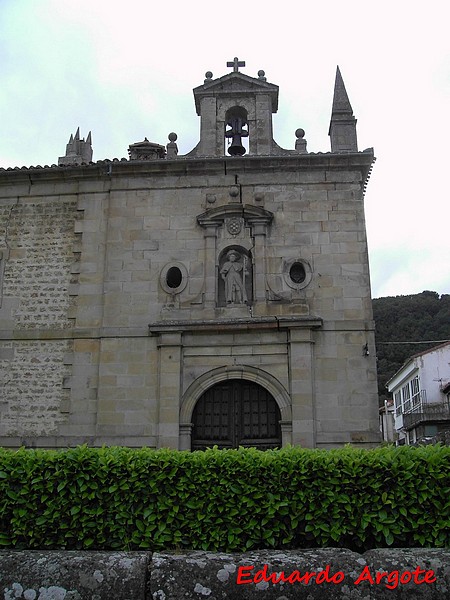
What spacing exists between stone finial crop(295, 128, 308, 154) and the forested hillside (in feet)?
117

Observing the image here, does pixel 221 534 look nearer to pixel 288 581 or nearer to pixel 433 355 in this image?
pixel 288 581

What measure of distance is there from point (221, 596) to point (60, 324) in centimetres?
909

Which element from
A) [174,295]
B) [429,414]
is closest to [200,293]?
[174,295]

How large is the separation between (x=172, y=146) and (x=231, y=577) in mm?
10770

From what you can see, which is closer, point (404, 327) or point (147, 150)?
point (147, 150)

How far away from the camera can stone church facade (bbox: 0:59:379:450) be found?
445 inches

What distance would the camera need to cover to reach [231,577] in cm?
394

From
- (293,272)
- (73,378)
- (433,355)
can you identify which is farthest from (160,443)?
(433,355)

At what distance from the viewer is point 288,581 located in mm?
3928

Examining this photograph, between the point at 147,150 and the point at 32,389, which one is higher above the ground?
the point at 147,150

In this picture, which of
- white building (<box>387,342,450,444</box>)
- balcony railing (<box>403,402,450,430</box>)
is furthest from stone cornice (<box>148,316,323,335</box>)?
balcony railing (<box>403,402,450,430</box>)

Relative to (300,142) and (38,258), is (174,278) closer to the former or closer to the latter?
(38,258)

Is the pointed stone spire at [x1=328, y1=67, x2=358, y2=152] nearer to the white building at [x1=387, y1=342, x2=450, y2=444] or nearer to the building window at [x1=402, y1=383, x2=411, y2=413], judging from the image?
the white building at [x1=387, y1=342, x2=450, y2=444]

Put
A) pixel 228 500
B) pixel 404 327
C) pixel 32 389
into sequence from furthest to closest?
pixel 404 327 → pixel 32 389 → pixel 228 500
